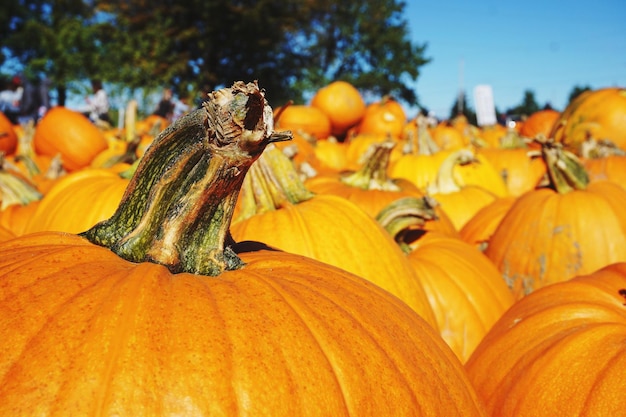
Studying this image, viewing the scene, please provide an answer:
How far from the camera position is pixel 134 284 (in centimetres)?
119

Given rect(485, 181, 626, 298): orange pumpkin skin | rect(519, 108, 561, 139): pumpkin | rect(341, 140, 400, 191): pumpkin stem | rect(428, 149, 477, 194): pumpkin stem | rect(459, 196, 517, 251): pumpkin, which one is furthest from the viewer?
rect(519, 108, 561, 139): pumpkin

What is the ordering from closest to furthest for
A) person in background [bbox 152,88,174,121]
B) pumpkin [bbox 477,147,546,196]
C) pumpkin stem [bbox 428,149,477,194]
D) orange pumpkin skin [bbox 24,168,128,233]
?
1. orange pumpkin skin [bbox 24,168,128,233]
2. pumpkin stem [bbox 428,149,477,194]
3. pumpkin [bbox 477,147,546,196]
4. person in background [bbox 152,88,174,121]

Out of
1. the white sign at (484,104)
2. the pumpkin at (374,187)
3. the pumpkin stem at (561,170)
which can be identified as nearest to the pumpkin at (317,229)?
the pumpkin at (374,187)

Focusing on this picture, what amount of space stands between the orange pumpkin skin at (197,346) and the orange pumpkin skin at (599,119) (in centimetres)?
625

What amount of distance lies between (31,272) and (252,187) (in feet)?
4.74

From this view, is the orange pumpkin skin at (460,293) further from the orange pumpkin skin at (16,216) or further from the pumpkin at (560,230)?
the orange pumpkin skin at (16,216)

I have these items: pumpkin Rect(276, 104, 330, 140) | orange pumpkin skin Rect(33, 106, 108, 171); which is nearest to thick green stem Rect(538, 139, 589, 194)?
orange pumpkin skin Rect(33, 106, 108, 171)

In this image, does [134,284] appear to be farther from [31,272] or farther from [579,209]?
[579,209]

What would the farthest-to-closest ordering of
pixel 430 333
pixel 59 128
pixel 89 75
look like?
1. pixel 89 75
2. pixel 59 128
3. pixel 430 333

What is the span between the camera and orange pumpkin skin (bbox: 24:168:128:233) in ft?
9.15

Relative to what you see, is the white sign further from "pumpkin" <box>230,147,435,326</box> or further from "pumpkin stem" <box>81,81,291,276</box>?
"pumpkin stem" <box>81,81,291,276</box>

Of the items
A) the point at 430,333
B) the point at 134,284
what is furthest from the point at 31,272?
the point at 430,333

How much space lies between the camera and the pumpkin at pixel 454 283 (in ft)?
9.62

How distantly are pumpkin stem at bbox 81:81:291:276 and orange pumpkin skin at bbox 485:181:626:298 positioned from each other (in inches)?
106
